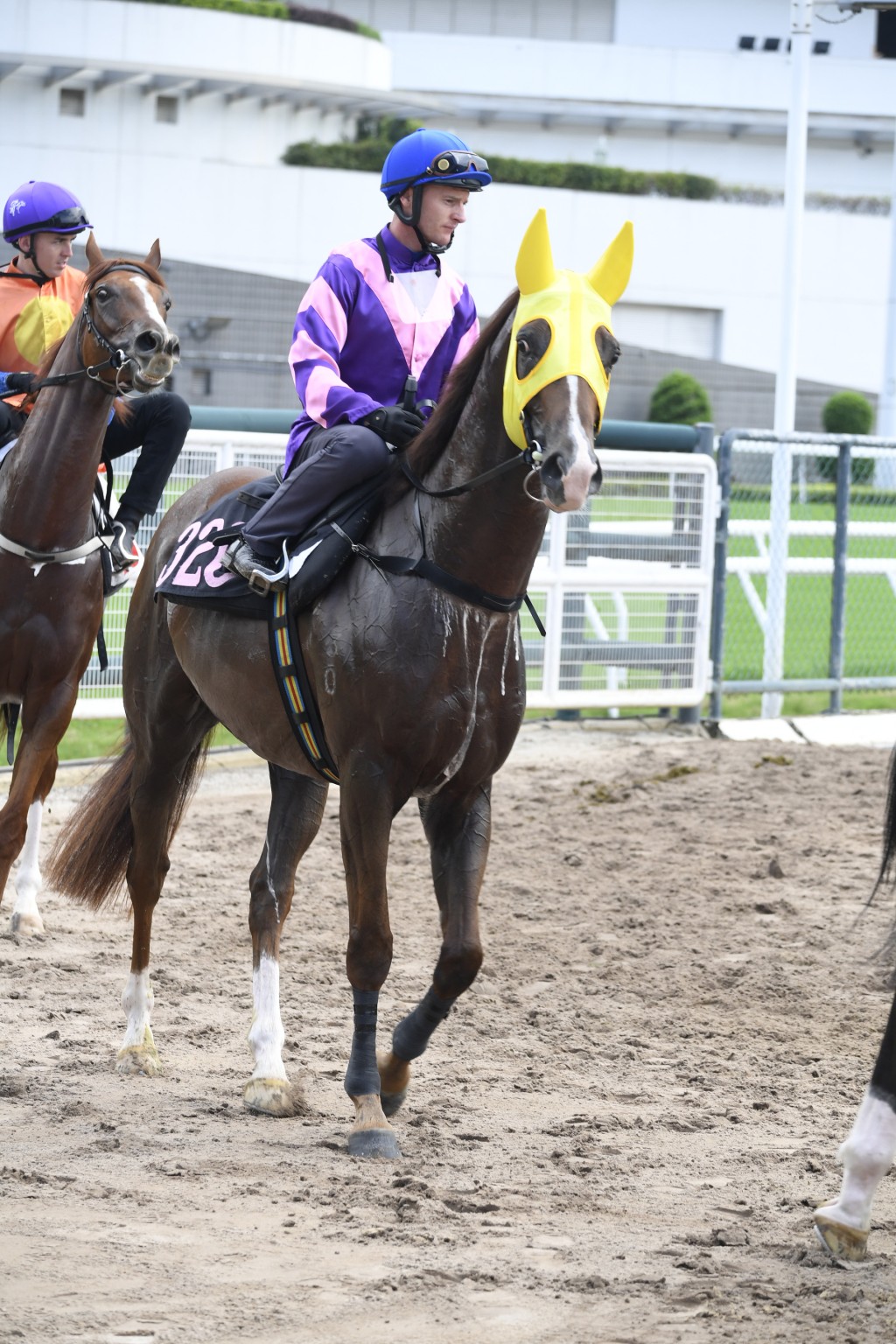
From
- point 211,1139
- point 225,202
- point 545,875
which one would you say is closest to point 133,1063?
point 211,1139

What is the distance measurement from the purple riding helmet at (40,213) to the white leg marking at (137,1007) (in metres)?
2.68

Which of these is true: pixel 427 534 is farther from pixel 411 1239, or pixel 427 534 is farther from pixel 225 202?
pixel 225 202

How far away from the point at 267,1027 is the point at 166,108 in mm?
29714

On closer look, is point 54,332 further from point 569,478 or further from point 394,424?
point 569,478

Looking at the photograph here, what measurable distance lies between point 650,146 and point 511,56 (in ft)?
13.4

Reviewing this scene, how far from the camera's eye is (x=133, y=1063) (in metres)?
4.77

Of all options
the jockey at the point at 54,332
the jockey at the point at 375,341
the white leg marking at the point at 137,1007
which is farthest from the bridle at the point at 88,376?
the white leg marking at the point at 137,1007

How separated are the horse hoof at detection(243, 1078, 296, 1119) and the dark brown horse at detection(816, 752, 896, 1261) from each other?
1.54 meters

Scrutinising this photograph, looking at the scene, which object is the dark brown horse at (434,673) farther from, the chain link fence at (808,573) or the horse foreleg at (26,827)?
the chain link fence at (808,573)

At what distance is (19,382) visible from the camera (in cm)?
583

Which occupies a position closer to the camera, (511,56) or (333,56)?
(333,56)

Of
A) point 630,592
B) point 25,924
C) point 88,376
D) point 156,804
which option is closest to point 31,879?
point 25,924

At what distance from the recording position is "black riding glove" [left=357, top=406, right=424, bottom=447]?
13.9 ft

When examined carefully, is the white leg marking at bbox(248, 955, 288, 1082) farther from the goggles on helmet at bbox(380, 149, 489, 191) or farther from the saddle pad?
the goggles on helmet at bbox(380, 149, 489, 191)
